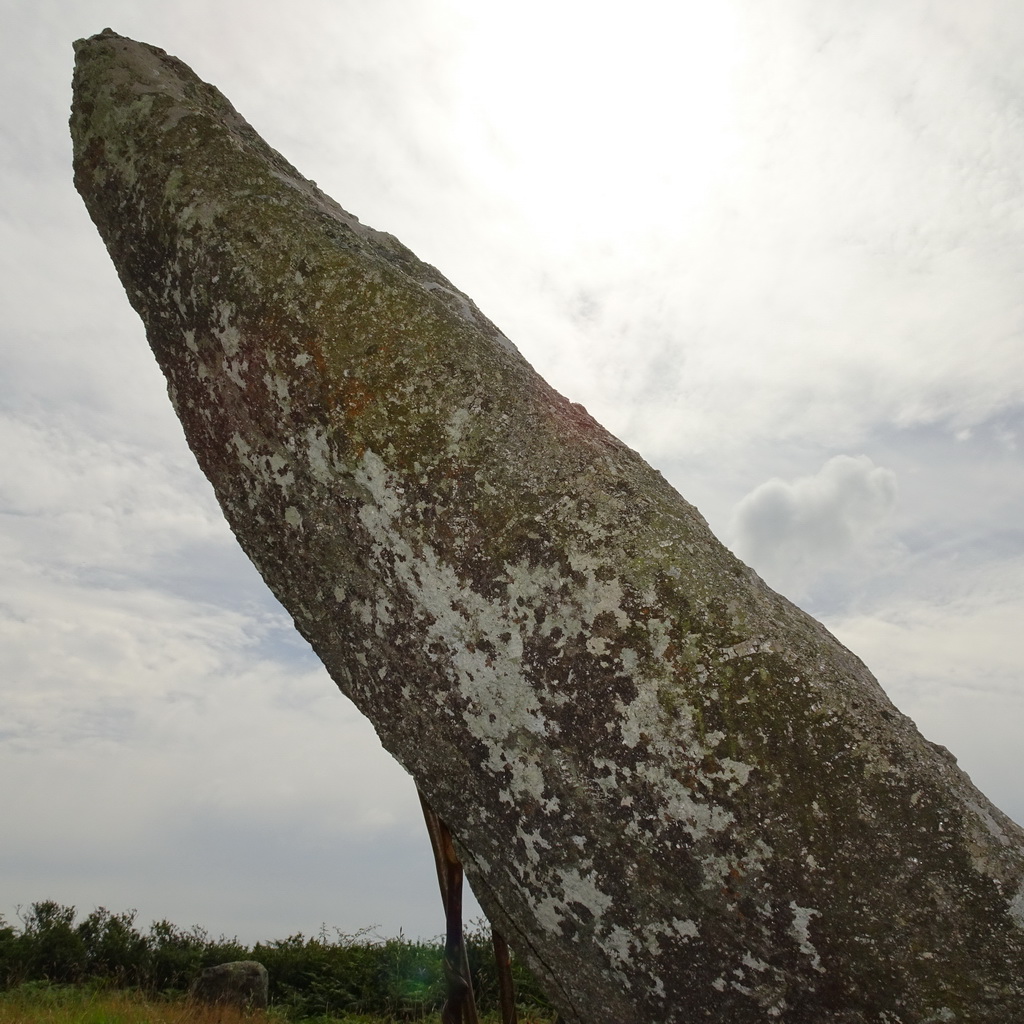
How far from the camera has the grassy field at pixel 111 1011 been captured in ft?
21.1

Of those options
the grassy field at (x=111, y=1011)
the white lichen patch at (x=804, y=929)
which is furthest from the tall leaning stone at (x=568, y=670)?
the grassy field at (x=111, y=1011)

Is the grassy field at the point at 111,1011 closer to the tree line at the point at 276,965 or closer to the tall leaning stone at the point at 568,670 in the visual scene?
the tree line at the point at 276,965

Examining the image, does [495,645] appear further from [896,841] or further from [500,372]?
[896,841]

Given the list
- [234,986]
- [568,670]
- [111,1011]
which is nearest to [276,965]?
[234,986]

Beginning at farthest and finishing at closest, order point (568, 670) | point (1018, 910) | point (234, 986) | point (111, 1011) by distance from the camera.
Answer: point (234, 986) → point (111, 1011) → point (568, 670) → point (1018, 910)

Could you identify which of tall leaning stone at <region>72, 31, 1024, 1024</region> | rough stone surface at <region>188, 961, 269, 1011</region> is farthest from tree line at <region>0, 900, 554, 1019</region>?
tall leaning stone at <region>72, 31, 1024, 1024</region>

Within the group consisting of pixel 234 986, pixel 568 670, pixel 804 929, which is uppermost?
pixel 568 670

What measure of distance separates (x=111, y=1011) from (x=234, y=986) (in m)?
2.29

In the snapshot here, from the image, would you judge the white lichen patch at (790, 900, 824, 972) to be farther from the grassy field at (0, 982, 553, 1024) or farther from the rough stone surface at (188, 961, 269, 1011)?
the rough stone surface at (188, 961, 269, 1011)

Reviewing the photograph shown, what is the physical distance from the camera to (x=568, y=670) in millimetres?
2100

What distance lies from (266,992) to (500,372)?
9192mm

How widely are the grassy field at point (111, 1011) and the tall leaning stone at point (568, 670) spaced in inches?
228

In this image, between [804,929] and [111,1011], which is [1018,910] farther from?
[111,1011]

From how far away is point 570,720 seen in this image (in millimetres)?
2080
